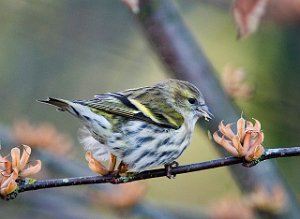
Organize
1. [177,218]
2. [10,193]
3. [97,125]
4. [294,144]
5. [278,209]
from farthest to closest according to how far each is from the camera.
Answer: [294,144], [177,218], [278,209], [97,125], [10,193]

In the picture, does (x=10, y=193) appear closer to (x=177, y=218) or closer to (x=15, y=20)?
(x=177, y=218)

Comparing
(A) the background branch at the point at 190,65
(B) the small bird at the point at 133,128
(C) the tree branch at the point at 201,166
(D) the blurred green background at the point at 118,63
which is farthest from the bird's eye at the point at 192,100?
(D) the blurred green background at the point at 118,63

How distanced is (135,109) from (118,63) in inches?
175

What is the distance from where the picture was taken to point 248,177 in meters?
5.48

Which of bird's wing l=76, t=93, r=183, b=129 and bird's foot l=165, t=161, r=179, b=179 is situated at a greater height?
bird's wing l=76, t=93, r=183, b=129

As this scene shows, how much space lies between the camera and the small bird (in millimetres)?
4307

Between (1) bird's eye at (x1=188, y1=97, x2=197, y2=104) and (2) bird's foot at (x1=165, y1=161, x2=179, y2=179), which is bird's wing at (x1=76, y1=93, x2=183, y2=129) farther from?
(2) bird's foot at (x1=165, y1=161, x2=179, y2=179)

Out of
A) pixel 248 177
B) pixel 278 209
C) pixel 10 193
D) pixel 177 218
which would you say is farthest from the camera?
pixel 177 218

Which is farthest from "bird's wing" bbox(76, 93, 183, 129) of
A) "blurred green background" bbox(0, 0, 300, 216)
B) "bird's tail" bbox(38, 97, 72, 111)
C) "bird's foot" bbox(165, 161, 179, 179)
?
"blurred green background" bbox(0, 0, 300, 216)

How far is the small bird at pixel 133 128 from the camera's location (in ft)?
14.1

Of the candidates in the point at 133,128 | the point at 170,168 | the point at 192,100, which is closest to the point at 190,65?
the point at 192,100

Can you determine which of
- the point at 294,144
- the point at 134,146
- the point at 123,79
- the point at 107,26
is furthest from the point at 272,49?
the point at 134,146

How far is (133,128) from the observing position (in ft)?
14.6

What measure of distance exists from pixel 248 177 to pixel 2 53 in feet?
12.4
